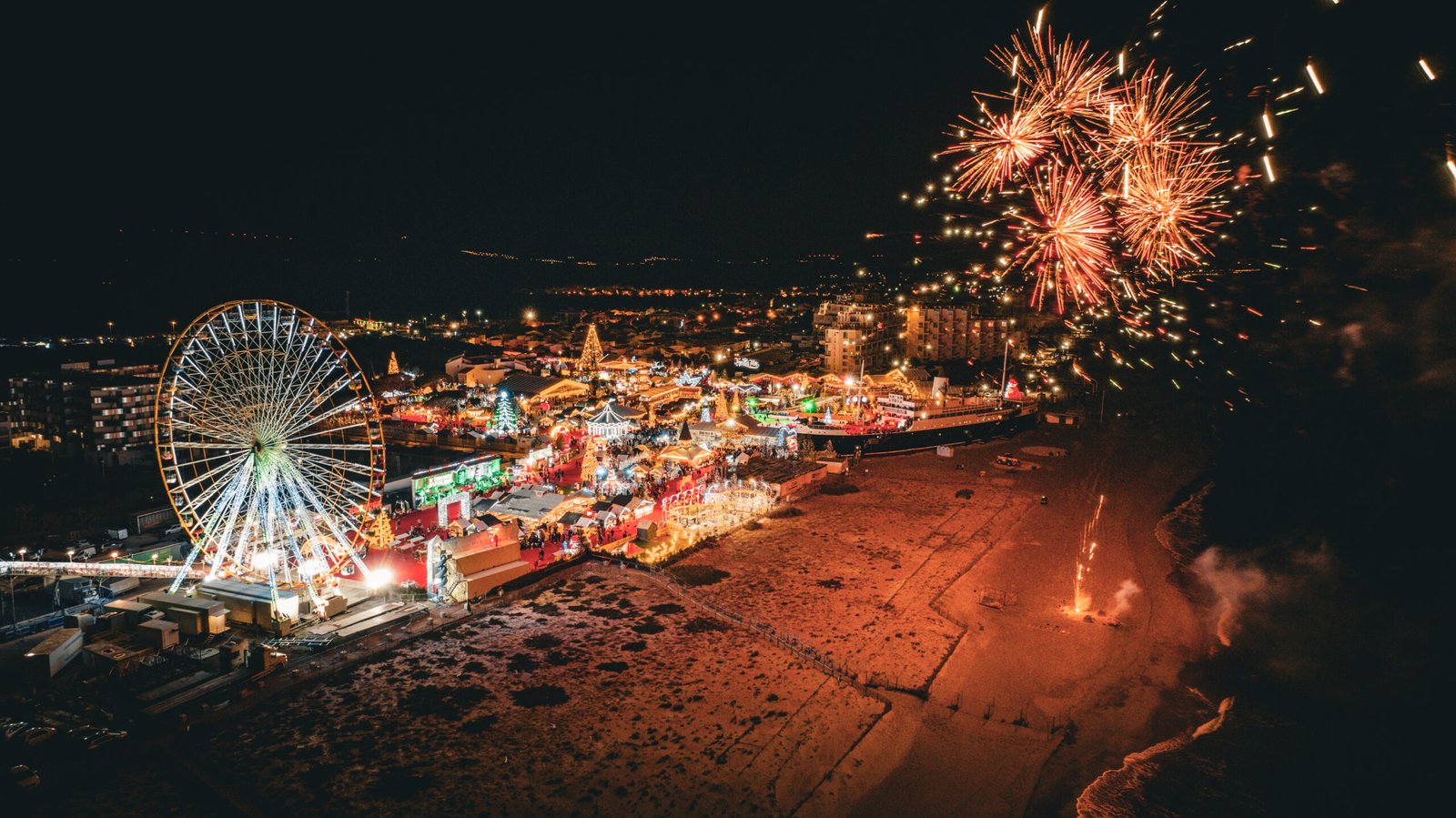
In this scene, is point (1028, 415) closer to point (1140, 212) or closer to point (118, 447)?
point (1140, 212)

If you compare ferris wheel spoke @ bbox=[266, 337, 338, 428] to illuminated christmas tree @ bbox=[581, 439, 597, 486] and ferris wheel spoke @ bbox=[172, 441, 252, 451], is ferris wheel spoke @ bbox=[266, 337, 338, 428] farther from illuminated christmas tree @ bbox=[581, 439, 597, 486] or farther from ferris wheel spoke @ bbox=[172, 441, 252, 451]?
illuminated christmas tree @ bbox=[581, 439, 597, 486]

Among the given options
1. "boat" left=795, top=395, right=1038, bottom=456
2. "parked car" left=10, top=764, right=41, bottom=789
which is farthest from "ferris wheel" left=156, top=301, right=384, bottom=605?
"boat" left=795, top=395, right=1038, bottom=456

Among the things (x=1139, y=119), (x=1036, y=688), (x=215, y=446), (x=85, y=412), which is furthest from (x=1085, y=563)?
(x=85, y=412)

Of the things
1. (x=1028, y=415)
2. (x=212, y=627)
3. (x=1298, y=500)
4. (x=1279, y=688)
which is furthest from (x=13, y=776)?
(x=1028, y=415)

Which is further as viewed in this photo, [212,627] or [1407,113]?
[1407,113]

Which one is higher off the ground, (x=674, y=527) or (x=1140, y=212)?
(x=1140, y=212)

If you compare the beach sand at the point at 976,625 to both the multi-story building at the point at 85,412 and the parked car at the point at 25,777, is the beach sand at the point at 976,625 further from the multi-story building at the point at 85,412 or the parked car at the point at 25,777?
the multi-story building at the point at 85,412
